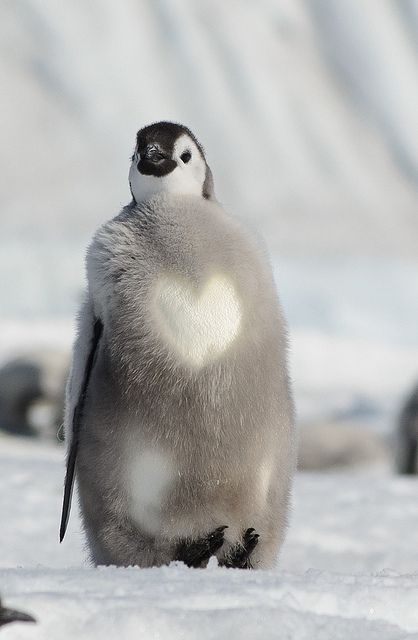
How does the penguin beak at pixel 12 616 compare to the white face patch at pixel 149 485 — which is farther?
the white face patch at pixel 149 485

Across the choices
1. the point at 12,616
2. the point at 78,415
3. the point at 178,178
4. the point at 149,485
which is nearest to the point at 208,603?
the point at 12,616

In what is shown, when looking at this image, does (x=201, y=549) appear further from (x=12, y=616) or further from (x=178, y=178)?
(x=12, y=616)

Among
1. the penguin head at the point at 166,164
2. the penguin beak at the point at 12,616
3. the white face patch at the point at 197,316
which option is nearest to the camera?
the penguin beak at the point at 12,616

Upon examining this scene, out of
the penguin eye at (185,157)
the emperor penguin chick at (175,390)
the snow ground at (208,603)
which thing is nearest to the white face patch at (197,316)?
the emperor penguin chick at (175,390)

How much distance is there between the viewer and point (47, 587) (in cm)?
181

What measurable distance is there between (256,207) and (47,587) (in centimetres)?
8765

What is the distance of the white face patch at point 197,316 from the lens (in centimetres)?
259

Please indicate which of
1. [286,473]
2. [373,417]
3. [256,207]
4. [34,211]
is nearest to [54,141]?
[34,211]

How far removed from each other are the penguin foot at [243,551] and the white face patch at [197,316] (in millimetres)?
377

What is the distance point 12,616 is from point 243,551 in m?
1.21

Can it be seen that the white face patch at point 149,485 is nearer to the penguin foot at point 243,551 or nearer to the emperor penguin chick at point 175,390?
the emperor penguin chick at point 175,390

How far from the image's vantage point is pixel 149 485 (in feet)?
8.52

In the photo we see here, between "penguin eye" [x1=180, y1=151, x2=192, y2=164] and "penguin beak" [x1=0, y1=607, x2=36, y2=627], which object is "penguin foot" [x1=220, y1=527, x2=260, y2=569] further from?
"penguin beak" [x1=0, y1=607, x2=36, y2=627]

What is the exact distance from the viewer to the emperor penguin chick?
102 inches
